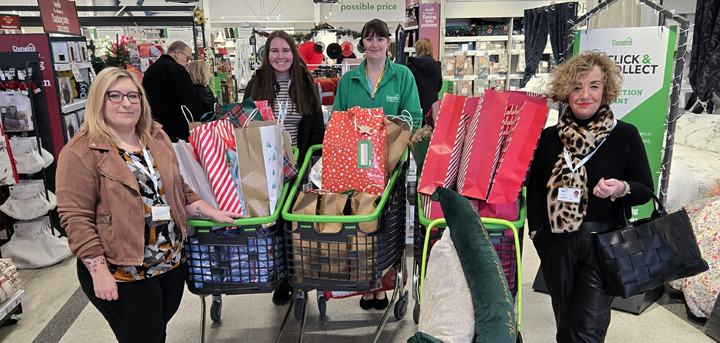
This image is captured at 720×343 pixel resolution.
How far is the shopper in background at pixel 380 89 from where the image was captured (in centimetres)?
322

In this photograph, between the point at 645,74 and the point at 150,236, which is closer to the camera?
the point at 150,236

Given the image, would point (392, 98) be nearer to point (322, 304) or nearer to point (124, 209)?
point (322, 304)

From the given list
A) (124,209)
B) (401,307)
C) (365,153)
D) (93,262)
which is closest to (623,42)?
(365,153)

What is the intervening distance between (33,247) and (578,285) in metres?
4.08

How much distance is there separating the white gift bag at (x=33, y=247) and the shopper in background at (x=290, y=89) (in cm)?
231

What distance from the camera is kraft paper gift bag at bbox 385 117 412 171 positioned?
221 cm

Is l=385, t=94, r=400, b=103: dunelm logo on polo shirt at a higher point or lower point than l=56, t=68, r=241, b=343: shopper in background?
higher

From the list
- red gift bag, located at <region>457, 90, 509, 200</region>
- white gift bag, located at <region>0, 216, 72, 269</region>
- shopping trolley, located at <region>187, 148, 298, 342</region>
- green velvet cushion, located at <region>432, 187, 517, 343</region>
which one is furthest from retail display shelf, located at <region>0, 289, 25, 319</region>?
green velvet cushion, located at <region>432, 187, 517, 343</region>

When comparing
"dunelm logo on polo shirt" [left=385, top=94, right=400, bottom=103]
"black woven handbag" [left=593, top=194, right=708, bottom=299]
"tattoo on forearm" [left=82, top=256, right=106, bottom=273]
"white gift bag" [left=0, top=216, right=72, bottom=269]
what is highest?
"dunelm logo on polo shirt" [left=385, top=94, right=400, bottom=103]

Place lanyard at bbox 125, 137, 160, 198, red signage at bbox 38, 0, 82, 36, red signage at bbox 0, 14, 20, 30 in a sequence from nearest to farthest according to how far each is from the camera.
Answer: lanyard at bbox 125, 137, 160, 198 → red signage at bbox 38, 0, 82, 36 → red signage at bbox 0, 14, 20, 30

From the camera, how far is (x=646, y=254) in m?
1.95

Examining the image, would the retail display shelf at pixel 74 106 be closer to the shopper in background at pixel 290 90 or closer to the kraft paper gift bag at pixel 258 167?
the shopper in background at pixel 290 90

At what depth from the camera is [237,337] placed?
115 inches

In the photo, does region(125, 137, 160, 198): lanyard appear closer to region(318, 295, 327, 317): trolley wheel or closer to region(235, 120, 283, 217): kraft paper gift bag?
region(235, 120, 283, 217): kraft paper gift bag
